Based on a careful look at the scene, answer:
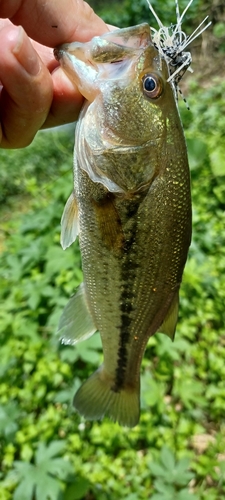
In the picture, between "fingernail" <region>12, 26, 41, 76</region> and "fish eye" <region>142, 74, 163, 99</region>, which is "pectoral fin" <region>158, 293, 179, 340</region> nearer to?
"fish eye" <region>142, 74, 163, 99</region>

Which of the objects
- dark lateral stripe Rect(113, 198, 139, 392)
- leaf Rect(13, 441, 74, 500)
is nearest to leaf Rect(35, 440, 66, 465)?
leaf Rect(13, 441, 74, 500)

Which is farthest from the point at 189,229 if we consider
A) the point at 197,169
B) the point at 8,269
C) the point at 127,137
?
the point at 197,169

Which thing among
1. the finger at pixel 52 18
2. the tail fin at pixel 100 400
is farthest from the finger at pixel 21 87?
the tail fin at pixel 100 400

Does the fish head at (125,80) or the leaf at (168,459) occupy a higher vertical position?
the fish head at (125,80)

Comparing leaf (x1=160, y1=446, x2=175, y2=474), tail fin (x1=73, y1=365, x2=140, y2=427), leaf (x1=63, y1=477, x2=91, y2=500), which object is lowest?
leaf (x1=160, y1=446, x2=175, y2=474)

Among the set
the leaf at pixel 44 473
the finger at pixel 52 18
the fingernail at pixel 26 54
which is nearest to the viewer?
the fingernail at pixel 26 54

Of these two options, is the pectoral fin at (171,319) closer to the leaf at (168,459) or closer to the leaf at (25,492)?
the leaf at (168,459)

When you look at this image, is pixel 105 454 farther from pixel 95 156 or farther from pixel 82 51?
pixel 82 51

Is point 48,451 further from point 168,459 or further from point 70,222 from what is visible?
point 70,222
